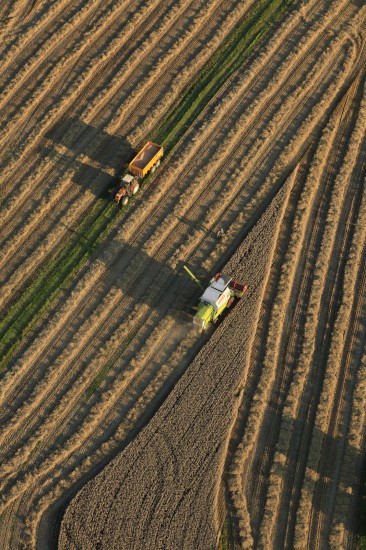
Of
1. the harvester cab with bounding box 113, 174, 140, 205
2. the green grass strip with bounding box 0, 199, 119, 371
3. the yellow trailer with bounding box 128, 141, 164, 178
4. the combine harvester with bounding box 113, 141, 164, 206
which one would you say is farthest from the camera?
the yellow trailer with bounding box 128, 141, 164, 178

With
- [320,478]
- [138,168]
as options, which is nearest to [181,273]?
[138,168]

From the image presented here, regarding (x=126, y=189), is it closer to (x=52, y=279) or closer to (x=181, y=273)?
(x=181, y=273)

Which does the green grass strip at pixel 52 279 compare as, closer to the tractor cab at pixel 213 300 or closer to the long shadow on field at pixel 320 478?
the tractor cab at pixel 213 300

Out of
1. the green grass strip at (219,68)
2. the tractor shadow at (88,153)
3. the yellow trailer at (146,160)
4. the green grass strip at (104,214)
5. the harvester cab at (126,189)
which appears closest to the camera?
the green grass strip at (104,214)

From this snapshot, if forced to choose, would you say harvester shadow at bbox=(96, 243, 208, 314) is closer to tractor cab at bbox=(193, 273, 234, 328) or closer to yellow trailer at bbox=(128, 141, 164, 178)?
tractor cab at bbox=(193, 273, 234, 328)

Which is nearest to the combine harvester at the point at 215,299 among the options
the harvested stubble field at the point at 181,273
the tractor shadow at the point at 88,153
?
the harvested stubble field at the point at 181,273

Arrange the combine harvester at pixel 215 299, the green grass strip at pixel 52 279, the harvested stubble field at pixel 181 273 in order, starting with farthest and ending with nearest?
the green grass strip at pixel 52 279 → the combine harvester at pixel 215 299 → the harvested stubble field at pixel 181 273

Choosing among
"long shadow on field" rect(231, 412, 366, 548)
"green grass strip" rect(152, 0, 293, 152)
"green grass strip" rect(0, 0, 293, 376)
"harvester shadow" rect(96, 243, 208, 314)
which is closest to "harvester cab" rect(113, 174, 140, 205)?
"green grass strip" rect(0, 0, 293, 376)
